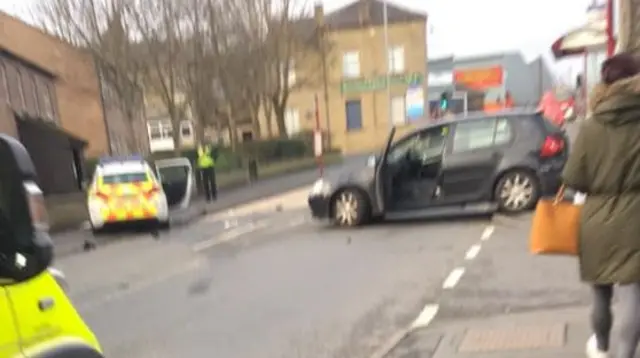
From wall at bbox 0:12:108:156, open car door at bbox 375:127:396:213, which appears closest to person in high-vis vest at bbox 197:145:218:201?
open car door at bbox 375:127:396:213

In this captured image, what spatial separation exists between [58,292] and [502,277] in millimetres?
5622

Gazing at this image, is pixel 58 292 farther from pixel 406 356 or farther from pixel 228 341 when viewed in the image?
pixel 228 341

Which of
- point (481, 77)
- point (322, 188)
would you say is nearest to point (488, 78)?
point (481, 77)

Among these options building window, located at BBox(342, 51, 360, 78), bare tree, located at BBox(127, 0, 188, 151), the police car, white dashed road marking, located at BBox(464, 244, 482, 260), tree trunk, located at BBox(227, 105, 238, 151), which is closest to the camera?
white dashed road marking, located at BBox(464, 244, 482, 260)

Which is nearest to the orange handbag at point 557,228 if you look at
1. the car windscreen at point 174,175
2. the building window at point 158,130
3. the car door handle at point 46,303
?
the car door handle at point 46,303

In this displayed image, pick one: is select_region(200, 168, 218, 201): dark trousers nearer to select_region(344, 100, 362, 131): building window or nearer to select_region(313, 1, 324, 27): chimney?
select_region(313, 1, 324, 27): chimney

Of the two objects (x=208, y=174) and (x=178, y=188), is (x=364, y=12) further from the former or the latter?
(x=178, y=188)

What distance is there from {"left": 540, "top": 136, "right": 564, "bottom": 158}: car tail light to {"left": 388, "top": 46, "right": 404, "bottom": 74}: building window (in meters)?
45.9

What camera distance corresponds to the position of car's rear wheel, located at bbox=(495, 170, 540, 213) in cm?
1164

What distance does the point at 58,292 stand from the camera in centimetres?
288

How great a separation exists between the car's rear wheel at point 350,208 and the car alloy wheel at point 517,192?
2241 mm

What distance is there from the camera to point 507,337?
215 inches

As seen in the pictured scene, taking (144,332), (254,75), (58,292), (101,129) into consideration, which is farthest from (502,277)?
(101,129)

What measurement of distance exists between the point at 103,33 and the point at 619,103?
2721cm
